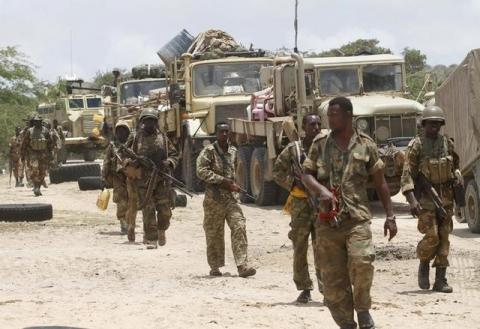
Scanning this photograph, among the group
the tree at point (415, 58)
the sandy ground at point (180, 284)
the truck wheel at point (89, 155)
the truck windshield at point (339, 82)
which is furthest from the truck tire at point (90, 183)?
the tree at point (415, 58)

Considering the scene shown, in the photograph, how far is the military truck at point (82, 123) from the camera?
39.6m

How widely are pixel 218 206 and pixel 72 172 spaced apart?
17789 mm

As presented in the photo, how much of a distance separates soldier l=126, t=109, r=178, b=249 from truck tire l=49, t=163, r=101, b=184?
1539 cm

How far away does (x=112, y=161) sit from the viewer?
14.7m

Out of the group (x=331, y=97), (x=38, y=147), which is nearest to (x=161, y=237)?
(x=331, y=97)

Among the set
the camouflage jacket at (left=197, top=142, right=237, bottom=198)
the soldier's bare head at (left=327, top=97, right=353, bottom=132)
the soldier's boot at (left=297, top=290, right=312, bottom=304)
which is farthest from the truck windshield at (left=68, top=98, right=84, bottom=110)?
the soldier's bare head at (left=327, top=97, right=353, bottom=132)

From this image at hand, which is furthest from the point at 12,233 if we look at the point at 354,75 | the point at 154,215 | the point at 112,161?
the point at 354,75

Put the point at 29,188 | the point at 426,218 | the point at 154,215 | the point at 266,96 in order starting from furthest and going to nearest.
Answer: the point at 29,188, the point at 266,96, the point at 154,215, the point at 426,218

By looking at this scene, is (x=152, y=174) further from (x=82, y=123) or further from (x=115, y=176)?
(x=82, y=123)

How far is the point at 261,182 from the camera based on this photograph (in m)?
20.9

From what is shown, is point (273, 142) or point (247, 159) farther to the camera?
point (247, 159)

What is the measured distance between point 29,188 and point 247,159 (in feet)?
25.8

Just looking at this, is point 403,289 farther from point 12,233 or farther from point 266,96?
point 266,96

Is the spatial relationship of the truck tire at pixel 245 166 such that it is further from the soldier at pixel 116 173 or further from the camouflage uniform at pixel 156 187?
the camouflage uniform at pixel 156 187
